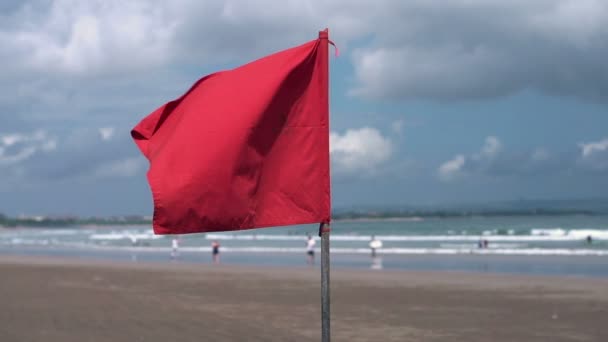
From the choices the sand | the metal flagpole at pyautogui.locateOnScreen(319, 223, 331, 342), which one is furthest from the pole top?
the sand

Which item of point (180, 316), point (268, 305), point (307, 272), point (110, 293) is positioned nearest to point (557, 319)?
point (268, 305)

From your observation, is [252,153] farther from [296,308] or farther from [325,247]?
[296,308]

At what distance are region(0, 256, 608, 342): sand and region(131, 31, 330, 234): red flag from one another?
6521 millimetres

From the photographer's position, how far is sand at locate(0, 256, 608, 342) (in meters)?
12.6

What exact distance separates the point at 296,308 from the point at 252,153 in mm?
11310

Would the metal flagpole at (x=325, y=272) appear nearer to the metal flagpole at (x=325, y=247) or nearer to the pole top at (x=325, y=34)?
the metal flagpole at (x=325, y=247)

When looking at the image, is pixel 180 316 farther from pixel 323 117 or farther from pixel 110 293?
pixel 323 117

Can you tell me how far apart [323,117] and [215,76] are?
930 millimetres

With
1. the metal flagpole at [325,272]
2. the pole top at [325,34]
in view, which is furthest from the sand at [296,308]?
the pole top at [325,34]

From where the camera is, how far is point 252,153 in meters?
5.58

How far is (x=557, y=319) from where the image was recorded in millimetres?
14883

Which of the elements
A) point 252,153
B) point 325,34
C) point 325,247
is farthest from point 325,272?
point 325,34

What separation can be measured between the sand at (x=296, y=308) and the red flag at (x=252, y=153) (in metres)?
6.52

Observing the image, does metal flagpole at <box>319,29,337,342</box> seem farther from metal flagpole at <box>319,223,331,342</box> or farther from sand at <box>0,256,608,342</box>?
sand at <box>0,256,608,342</box>
